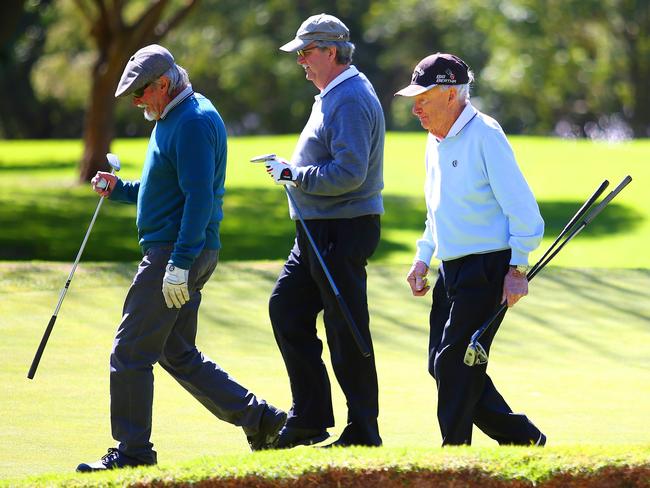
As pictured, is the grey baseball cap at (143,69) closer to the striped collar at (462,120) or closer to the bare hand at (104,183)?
the bare hand at (104,183)

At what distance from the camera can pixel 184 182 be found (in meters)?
5.62

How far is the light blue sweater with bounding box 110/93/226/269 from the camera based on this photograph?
18.4 ft

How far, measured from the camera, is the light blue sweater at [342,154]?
597cm

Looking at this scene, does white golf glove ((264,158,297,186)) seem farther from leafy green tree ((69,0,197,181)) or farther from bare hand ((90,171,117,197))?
leafy green tree ((69,0,197,181))

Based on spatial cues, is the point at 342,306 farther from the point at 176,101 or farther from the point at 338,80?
the point at 176,101

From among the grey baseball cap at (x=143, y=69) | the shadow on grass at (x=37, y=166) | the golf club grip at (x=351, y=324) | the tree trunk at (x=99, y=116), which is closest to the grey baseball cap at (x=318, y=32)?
the grey baseball cap at (x=143, y=69)

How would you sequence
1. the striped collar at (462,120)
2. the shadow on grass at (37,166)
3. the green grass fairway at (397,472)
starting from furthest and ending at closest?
the shadow on grass at (37,166) < the striped collar at (462,120) < the green grass fairway at (397,472)

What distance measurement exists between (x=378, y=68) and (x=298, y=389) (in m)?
59.4

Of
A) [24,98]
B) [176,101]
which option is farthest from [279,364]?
[24,98]

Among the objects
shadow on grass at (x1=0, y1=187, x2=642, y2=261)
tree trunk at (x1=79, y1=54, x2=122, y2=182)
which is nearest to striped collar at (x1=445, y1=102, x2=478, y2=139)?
shadow on grass at (x1=0, y1=187, x2=642, y2=261)

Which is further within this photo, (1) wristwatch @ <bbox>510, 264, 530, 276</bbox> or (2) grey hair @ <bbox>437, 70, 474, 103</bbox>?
(2) grey hair @ <bbox>437, 70, 474, 103</bbox>

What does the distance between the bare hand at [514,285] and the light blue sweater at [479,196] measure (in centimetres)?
5

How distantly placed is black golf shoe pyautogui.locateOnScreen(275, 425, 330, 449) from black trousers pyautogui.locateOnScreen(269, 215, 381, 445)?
0.09ft

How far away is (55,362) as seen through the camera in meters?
8.49
